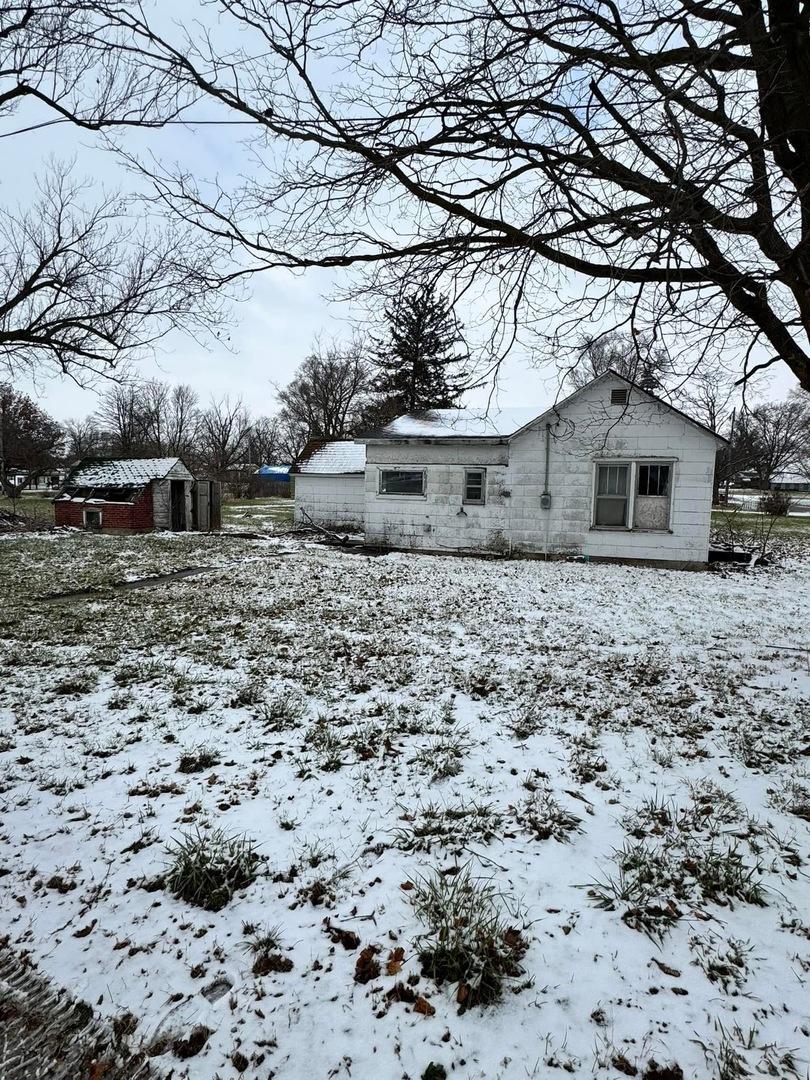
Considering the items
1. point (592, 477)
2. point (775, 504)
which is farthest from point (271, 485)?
point (592, 477)

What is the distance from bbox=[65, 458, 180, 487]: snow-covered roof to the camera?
1988 centimetres

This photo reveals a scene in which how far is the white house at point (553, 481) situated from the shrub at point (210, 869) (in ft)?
37.0

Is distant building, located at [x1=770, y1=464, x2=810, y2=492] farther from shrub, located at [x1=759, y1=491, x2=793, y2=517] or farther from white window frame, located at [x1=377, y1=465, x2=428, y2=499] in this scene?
white window frame, located at [x1=377, y1=465, x2=428, y2=499]

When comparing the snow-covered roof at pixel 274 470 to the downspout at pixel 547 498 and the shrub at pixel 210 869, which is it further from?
the shrub at pixel 210 869

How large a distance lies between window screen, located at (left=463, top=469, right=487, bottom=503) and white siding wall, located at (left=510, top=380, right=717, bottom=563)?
83cm

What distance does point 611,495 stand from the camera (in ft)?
45.6

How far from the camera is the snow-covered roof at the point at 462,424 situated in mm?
14602

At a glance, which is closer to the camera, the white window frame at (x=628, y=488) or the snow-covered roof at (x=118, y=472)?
the white window frame at (x=628, y=488)

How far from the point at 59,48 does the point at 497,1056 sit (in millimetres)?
8773

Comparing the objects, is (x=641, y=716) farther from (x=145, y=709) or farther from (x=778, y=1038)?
(x=145, y=709)

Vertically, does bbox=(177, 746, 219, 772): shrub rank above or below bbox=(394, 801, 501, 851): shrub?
below

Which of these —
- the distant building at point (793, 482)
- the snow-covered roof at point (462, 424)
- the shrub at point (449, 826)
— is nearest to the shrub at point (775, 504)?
the snow-covered roof at point (462, 424)

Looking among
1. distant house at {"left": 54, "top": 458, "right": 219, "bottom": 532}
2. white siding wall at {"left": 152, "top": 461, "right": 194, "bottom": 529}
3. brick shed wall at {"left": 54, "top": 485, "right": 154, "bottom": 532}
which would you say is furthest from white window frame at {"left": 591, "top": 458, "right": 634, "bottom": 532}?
brick shed wall at {"left": 54, "top": 485, "right": 154, "bottom": 532}

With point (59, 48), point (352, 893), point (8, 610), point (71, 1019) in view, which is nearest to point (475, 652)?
point (352, 893)
